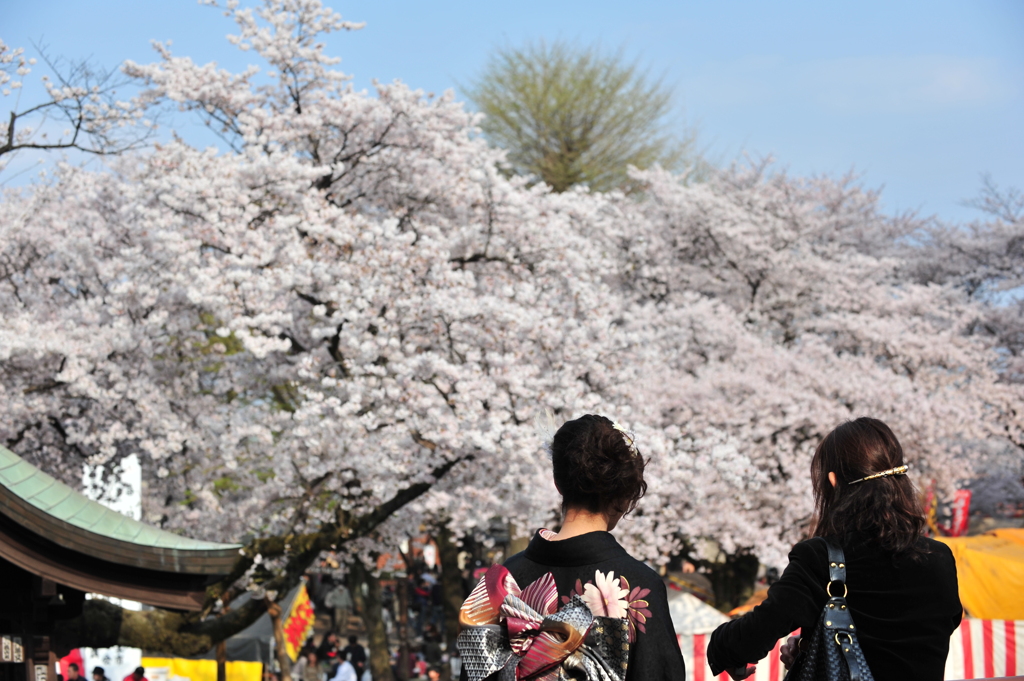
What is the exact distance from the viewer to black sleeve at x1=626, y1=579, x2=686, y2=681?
2.03 m

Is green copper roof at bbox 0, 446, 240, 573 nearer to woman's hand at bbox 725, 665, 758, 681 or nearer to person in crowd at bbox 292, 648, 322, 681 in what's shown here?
woman's hand at bbox 725, 665, 758, 681

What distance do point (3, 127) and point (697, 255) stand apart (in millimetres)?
13130

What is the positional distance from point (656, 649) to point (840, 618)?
1.49ft

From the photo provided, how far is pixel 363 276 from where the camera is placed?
988cm

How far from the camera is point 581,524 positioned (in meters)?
2.21

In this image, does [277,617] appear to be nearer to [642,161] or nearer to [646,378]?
[646,378]

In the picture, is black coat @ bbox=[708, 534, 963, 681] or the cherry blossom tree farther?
the cherry blossom tree

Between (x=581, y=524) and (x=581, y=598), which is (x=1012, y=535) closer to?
(x=581, y=524)

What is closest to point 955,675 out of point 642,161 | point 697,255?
point 697,255

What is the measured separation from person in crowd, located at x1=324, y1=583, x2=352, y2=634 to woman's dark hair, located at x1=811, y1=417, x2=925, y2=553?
1965 cm

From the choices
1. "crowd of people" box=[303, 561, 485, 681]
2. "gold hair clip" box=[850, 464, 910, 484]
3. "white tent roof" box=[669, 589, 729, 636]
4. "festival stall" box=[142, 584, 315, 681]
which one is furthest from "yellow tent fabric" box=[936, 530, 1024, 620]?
"gold hair clip" box=[850, 464, 910, 484]

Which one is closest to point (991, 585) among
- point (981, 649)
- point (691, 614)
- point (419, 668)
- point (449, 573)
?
point (981, 649)

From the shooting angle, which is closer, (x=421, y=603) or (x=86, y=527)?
(x=86, y=527)

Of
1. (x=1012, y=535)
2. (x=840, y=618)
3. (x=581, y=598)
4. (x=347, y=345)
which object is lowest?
(x=1012, y=535)
